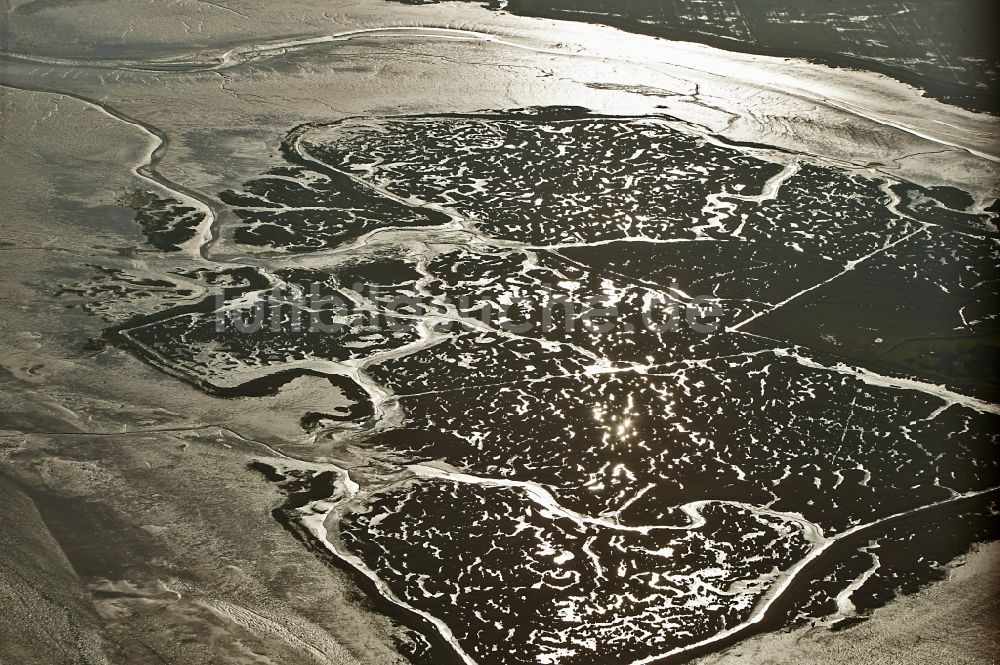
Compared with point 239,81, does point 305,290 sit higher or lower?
lower

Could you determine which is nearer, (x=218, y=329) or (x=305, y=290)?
(x=218, y=329)

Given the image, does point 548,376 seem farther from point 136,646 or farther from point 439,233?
point 136,646


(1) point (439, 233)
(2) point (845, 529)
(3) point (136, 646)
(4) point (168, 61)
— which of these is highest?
(4) point (168, 61)

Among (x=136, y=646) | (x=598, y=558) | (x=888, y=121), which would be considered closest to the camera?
(x=136, y=646)

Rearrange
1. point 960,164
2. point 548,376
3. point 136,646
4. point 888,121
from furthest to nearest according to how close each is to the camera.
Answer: point 888,121, point 960,164, point 548,376, point 136,646

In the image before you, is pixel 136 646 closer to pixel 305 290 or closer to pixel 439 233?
pixel 305 290

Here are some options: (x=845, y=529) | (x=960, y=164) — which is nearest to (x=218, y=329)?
(x=845, y=529)
